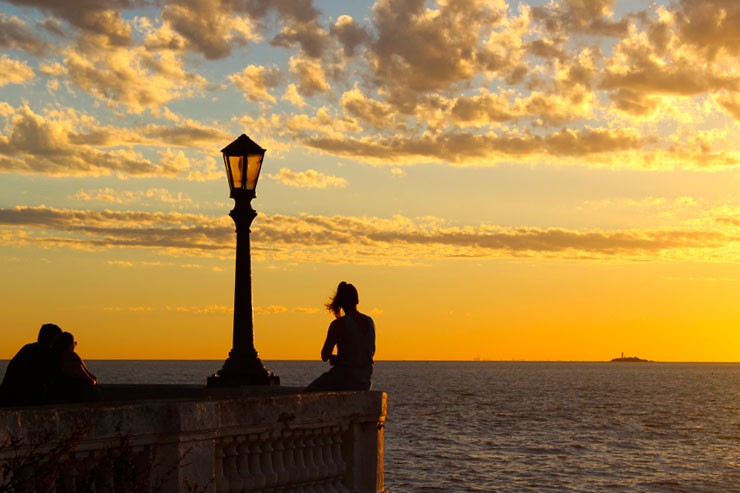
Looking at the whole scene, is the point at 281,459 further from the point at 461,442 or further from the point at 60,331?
the point at 461,442

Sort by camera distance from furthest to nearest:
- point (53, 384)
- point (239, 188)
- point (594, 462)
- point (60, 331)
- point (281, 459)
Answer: point (594, 462) → point (239, 188) → point (60, 331) → point (53, 384) → point (281, 459)

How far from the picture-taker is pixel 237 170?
481 inches

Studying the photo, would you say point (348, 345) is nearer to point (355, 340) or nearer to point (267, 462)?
point (355, 340)

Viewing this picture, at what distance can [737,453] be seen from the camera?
5172 cm

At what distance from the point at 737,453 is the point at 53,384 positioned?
49.5m

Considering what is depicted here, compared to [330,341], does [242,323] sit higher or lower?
higher

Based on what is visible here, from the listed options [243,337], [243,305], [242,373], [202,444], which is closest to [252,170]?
[243,305]

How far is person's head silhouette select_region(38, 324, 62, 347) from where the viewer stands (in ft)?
29.4

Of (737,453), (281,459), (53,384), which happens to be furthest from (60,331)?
(737,453)

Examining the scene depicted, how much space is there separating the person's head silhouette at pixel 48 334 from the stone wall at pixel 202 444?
1841mm

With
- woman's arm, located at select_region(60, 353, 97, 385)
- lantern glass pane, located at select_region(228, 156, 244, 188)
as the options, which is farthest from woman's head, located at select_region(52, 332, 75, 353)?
lantern glass pane, located at select_region(228, 156, 244, 188)

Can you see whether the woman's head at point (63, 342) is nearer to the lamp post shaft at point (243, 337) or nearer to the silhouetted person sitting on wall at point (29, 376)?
the silhouetted person sitting on wall at point (29, 376)

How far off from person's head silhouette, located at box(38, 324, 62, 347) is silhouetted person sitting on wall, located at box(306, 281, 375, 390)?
2.45 meters

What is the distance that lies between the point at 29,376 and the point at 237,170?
4.50 meters
